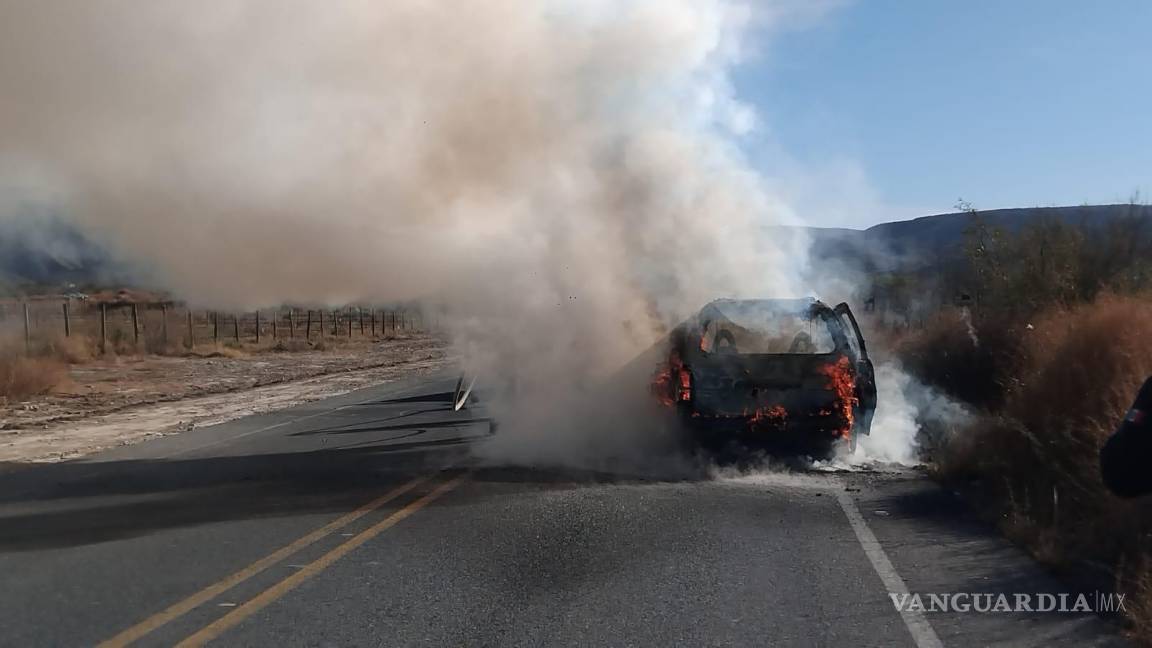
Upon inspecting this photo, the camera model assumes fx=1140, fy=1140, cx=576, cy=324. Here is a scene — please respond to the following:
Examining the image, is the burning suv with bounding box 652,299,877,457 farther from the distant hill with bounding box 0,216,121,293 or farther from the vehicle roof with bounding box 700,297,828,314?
the distant hill with bounding box 0,216,121,293

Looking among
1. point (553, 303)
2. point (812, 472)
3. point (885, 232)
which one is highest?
point (885, 232)

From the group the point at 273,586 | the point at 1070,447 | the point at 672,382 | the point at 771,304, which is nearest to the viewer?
the point at 273,586

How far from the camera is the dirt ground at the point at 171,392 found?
1595 cm

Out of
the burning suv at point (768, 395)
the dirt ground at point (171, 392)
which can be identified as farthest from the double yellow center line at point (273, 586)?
the dirt ground at point (171, 392)

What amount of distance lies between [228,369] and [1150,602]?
29.4 metres

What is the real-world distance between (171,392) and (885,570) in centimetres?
2024

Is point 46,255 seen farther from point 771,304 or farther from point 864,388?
point 864,388

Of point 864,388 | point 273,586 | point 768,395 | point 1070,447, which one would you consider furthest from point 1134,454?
point 864,388

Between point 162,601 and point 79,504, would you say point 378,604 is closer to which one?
point 162,601

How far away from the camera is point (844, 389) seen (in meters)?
10.8

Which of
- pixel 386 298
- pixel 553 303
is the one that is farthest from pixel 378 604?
pixel 386 298

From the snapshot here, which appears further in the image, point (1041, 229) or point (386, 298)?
point (1041, 229)

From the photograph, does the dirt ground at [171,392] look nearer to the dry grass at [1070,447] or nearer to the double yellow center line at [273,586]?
the double yellow center line at [273,586]

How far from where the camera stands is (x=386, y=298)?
1973cm
